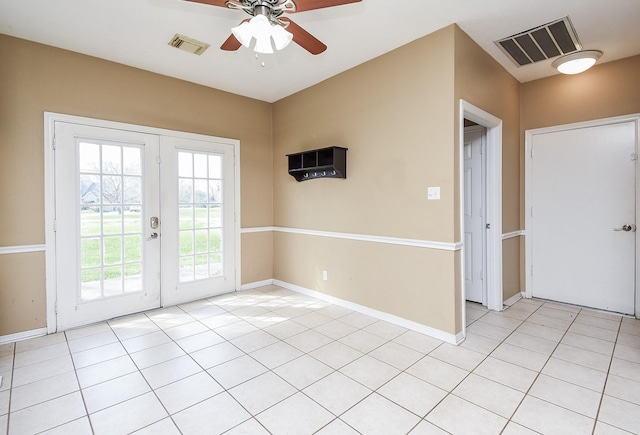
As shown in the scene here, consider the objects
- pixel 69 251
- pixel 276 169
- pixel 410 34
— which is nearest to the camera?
pixel 410 34

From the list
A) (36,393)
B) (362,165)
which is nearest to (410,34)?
(362,165)

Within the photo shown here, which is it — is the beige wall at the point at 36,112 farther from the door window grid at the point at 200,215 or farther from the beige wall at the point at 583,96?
the beige wall at the point at 583,96

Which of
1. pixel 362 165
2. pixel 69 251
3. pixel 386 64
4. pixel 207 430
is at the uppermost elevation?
pixel 386 64

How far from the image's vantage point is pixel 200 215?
4141 millimetres

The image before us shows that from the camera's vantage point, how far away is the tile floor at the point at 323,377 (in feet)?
5.99

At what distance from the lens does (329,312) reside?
3.62 m

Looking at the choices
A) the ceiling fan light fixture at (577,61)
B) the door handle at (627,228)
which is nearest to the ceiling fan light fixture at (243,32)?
the ceiling fan light fixture at (577,61)

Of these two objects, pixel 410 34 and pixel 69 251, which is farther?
pixel 69 251

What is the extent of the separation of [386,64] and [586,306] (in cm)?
363

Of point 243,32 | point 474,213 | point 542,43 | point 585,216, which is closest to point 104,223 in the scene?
point 243,32

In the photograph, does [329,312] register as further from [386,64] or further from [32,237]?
[32,237]

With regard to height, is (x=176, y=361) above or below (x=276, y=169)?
below

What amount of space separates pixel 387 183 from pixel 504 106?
1.78 metres

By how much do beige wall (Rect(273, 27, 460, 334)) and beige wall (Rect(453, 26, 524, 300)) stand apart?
24 cm
